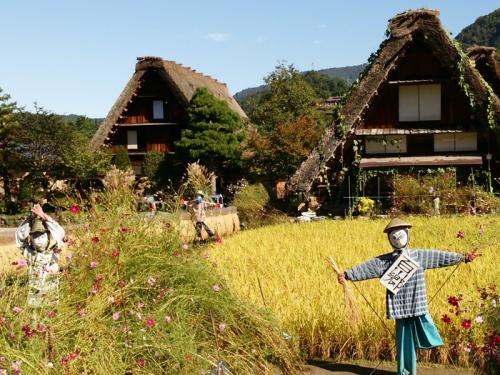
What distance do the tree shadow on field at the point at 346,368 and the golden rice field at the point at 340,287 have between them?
126 mm

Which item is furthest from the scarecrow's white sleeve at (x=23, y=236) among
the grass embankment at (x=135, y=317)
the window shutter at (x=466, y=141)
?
the window shutter at (x=466, y=141)

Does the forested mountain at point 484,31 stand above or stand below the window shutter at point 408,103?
above

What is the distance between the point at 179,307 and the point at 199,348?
1.13ft

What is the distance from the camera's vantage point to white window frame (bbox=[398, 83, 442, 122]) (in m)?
16.9

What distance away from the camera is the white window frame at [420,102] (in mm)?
16859

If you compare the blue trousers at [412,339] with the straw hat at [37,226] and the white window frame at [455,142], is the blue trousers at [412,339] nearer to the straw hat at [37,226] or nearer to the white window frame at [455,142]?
the straw hat at [37,226]

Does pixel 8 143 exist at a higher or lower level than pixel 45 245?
higher

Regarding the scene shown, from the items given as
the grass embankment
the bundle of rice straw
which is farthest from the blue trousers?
the grass embankment

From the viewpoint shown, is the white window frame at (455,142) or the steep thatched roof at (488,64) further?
the white window frame at (455,142)

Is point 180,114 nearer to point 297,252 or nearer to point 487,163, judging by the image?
point 487,163

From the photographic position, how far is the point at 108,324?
411 cm

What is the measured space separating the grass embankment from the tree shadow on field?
0.97 feet

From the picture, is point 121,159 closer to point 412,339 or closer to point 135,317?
point 135,317

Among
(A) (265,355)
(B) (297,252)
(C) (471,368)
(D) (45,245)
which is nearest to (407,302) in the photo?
(C) (471,368)
